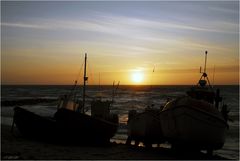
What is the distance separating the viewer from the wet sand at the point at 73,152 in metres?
14.1

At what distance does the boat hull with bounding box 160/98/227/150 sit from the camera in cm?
1543

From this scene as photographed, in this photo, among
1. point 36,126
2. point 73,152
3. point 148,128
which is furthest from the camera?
point 148,128

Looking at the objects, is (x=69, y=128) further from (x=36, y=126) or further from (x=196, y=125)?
(x=196, y=125)

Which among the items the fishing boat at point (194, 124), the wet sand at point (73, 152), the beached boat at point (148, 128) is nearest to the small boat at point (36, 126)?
the wet sand at point (73, 152)

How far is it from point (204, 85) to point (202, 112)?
13.2 ft

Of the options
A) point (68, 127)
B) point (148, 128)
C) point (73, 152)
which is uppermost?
point (68, 127)

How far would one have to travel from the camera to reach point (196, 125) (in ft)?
50.6

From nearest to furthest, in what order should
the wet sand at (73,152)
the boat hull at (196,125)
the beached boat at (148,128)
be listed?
Result: the wet sand at (73,152)
the boat hull at (196,125)
the beached boat at (148,128)

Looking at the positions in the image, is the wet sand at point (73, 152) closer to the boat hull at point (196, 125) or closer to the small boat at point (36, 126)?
the small boat at point (36, 126)

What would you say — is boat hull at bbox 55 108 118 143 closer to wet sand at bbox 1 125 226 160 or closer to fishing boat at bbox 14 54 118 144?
fishing boat at bbox 14 54 118 144

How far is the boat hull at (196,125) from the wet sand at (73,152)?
2.60 ft

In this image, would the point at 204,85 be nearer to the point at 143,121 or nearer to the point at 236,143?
the point at 143,121

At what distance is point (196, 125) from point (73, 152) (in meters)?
5.38

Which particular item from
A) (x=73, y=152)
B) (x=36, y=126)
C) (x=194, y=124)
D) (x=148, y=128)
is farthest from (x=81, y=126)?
(x=194, y=124)
